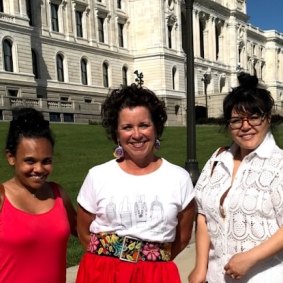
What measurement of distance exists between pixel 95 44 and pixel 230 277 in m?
53.7

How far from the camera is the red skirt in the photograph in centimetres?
294

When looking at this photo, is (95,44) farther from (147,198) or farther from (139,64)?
(147,198)

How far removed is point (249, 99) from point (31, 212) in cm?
143

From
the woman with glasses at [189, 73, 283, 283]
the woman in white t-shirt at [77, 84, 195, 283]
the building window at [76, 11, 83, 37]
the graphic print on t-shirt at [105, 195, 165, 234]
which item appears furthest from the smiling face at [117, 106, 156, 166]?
the building window at [76, 11, 83, 37]

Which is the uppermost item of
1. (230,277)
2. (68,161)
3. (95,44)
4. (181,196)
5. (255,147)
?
(95,44)

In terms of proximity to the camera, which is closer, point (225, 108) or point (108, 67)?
point (225, 108)

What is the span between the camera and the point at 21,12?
144 ft

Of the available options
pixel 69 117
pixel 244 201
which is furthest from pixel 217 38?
pixel 244 201

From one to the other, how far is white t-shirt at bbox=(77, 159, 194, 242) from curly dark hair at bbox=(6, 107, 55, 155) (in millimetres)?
397

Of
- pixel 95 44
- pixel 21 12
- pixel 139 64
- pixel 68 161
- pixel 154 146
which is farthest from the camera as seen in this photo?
pixel 139 64

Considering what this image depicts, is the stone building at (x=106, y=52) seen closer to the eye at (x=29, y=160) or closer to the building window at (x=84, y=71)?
the building window at (x=84, y=71)

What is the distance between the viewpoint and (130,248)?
9.73 feet

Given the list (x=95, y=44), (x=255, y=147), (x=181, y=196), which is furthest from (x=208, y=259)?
(x=95, y=44)

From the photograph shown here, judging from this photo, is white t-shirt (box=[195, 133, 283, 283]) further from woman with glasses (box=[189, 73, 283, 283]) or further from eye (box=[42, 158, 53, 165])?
eye (box=[42, 158, 53, 165])
